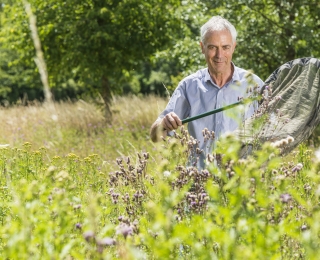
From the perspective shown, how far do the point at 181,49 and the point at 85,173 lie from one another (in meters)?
6.66

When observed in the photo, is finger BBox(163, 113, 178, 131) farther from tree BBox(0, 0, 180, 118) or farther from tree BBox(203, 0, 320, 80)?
tree BBox(0, 0, 180, 118)

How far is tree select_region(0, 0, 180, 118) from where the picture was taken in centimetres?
1341

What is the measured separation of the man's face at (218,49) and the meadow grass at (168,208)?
1.83 ft

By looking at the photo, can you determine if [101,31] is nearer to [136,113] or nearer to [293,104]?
[136,113]

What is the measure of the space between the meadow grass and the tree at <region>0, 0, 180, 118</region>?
858 centimetres

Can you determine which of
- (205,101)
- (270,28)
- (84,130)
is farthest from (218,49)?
(84,130)

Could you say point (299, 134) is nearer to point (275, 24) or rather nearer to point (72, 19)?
point (275, 24)

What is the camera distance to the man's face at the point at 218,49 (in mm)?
3697

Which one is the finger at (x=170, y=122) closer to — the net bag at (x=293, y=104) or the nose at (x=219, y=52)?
the net bag at (x=293, y=104)

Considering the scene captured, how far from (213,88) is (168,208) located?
1997 mm

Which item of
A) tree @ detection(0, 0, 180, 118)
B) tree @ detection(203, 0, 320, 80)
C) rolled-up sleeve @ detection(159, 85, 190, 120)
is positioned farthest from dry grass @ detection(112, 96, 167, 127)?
rolled-up sleeve @ detection(159, 85, 190, 120)

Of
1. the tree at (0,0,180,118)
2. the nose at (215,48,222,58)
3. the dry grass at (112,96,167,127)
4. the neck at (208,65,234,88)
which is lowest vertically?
the dry grass at (112,96,167,127)

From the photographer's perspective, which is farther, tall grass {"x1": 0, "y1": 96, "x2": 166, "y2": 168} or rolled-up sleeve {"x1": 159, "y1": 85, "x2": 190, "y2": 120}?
tall grass {"x1": 0, "y1": 96, "x2": 166, "y2": 168}

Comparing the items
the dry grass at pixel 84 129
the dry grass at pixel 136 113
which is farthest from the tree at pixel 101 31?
the dry grass at pixel 84 129
